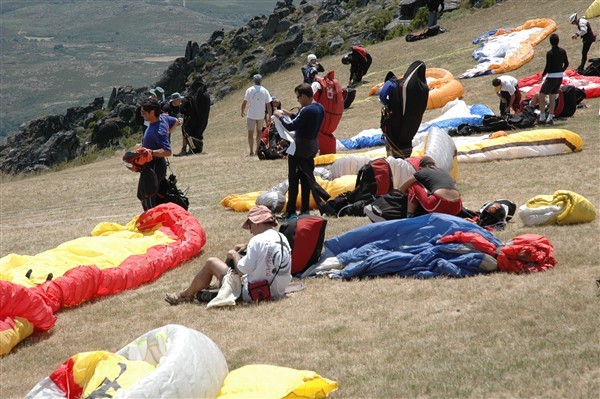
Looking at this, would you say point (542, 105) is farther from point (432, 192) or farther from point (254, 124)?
point (432, 192)

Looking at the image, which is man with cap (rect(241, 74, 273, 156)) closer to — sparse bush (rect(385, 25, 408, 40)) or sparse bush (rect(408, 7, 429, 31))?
sparse bush (rect(408, 7, 429, 31))

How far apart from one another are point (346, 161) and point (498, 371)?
7.17 meters

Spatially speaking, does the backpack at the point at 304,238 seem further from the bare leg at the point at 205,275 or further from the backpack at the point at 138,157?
the backpack at the point at 138,157

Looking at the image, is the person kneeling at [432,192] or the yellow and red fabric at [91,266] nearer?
the yellow and red fabric at [91,266]

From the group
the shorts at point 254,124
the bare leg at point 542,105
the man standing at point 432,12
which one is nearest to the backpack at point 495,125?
the bare leg at point 542,105

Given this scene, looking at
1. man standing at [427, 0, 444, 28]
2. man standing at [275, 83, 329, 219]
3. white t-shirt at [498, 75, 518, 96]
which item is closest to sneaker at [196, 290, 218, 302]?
man standing at [275, 83, 329, 219]

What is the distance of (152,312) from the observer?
8.15 metres

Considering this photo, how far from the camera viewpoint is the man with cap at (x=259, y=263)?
7855mm

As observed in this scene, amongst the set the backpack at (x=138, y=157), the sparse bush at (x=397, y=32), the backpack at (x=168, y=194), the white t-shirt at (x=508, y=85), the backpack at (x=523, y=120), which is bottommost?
the sparse bush at (x=397, y=32)

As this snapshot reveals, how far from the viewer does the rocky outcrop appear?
44.2 m

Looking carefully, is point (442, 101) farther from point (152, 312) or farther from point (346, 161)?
point (152, 312)

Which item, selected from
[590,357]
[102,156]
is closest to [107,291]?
[590,357]

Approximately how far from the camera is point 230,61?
54.4m

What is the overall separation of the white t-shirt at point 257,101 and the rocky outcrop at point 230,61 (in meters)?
18.7
